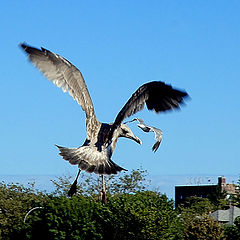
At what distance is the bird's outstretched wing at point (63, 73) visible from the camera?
61.4 ft

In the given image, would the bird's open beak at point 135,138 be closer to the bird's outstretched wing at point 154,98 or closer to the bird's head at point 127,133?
the bird's head at point 127,133

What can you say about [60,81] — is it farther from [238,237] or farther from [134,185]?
[134,185]

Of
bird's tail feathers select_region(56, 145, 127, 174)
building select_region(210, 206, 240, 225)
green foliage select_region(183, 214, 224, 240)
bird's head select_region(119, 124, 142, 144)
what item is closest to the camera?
bird's tail feathers select_region(56, 145, 127, 174)

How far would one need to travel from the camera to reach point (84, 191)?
36.3 metres

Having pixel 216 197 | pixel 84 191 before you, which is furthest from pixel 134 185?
pixel 216 197

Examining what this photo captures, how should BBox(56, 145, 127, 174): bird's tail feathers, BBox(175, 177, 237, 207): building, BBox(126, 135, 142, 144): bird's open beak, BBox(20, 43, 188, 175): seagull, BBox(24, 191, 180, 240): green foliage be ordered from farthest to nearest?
BBox(175, 177, 237, 207): building < BBox(126, 135, 142, 144): bird's open beak < BBox(24, 191, 180, 240): green foliage < BBox(20, 43, 188, 175): seagull < BBox(56, 145, 127, 174): bird's tail feathers

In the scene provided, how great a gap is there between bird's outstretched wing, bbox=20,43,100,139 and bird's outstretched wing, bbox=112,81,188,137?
112 cm

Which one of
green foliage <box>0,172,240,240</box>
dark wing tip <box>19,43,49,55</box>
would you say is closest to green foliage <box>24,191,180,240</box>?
green foliage <box>0,172,240,240</box>

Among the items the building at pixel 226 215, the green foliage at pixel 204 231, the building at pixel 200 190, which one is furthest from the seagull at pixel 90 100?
the building at pixel 200 190

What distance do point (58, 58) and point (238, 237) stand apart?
35.7 ft

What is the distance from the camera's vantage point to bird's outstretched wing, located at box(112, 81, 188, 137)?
18.3m

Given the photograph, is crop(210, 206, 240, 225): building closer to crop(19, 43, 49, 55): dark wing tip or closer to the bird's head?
the bird's head

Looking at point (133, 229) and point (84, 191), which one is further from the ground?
point (84, 191)

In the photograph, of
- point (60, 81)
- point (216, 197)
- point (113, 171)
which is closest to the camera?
point (113, 171)
